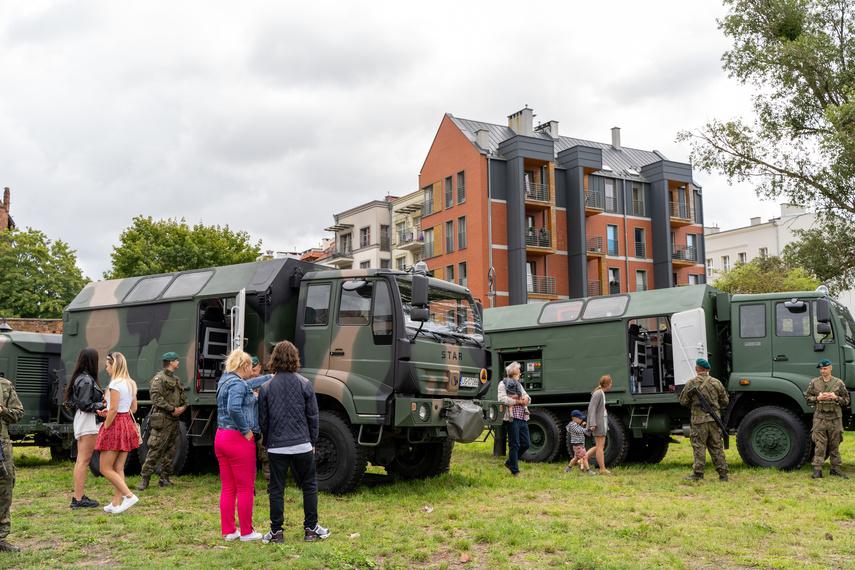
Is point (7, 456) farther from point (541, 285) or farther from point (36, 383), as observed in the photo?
point (541, 285)

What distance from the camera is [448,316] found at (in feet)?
36.4

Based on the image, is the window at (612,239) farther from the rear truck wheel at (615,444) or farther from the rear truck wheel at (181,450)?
the rear truck wheel at (181,450)

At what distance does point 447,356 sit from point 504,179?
32533 mm

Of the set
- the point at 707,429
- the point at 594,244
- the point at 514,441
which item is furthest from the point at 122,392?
the point at 594,244

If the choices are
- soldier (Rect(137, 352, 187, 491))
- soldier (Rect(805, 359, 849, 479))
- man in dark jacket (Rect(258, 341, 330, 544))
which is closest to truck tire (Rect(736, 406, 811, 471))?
soldier (Rect(805, 359, 849, 479))

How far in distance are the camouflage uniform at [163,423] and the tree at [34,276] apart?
123ft

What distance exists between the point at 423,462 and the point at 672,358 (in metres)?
4.99

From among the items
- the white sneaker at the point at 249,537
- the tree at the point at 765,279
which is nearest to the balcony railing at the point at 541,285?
the tree at the point at 765,279

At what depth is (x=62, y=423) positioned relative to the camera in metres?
14.7

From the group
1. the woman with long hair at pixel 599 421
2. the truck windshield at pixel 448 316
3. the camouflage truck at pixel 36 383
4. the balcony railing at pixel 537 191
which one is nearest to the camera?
the truck windshield at pixel 448 316

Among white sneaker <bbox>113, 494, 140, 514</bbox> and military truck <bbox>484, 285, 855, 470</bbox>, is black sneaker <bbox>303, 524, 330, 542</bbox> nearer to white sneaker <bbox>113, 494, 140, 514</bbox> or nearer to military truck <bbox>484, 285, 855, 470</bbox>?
white sneaker <bbox>113, 494, 140, 514</bbox>

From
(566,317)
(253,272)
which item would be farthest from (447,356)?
(566,317)

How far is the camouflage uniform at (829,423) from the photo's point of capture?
38.7ft

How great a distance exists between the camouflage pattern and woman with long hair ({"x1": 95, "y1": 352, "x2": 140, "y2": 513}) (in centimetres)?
168
